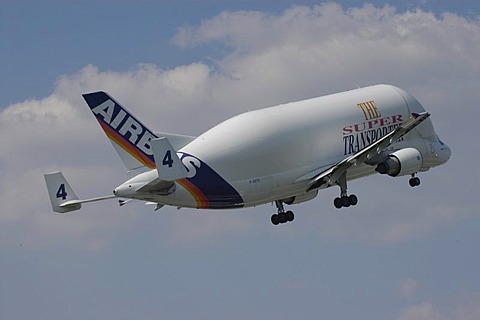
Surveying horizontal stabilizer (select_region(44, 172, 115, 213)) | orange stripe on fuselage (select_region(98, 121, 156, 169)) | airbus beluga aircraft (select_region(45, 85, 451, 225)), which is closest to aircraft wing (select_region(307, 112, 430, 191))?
airbus beluga aircraft (select_region(45, 85, 451, 225))

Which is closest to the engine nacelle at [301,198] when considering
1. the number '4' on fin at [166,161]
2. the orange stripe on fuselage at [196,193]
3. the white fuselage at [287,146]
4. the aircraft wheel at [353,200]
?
the white fuselage at [287,146]

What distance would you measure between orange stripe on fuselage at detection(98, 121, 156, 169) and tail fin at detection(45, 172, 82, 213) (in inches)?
191

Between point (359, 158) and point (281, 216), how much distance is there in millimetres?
9976

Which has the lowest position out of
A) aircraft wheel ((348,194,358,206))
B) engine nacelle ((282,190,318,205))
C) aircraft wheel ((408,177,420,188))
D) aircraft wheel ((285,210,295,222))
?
aircraft wheel ((348,194,358,206))

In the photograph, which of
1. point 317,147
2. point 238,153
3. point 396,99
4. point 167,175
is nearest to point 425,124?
point 396,99

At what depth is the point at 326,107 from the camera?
12356cm

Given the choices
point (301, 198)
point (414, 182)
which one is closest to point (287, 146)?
point (301, 198)

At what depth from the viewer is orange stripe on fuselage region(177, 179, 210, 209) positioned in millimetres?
113250

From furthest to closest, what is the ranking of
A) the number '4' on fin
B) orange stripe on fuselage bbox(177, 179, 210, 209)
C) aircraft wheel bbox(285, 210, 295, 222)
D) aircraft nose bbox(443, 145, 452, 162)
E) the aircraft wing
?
aircraft nose bbox(443, 145, 452, 162)
aircraft wheel bbox(285, 210, 295, 222)
the aircraft wing
orange stripe on fuselage bbox(177, 179, 210, 209)
the number '4' on fin

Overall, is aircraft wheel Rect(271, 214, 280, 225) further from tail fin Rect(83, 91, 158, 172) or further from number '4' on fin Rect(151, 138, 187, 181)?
number '4' on fin Rect(151, 138, 187, 181)

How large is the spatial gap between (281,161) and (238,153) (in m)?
4.80

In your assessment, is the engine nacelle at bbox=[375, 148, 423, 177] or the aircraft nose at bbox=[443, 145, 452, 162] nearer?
the engine nacelle at bbox=[375, 148, 423, 177]

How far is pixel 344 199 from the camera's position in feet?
411

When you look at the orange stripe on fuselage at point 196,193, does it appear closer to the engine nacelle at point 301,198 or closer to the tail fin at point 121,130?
the tail fin at point 121,130
